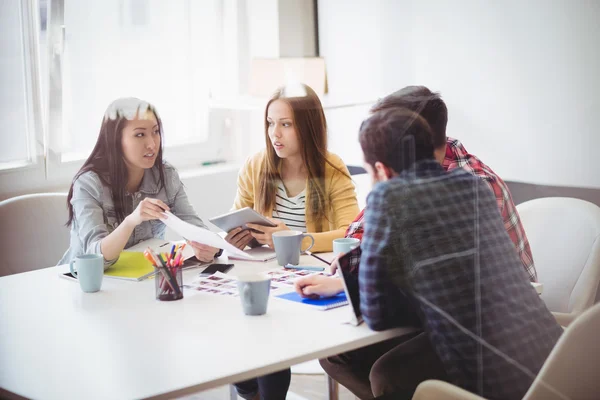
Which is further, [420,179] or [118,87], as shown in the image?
[118,87]

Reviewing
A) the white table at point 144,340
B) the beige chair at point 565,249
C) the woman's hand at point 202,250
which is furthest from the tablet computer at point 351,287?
the woman's hand at point 202,250

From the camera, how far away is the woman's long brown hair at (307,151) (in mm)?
1609

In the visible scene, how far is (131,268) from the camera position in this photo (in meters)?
1.53

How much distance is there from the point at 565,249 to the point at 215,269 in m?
0.74

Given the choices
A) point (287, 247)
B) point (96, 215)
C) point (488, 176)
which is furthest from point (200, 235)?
point (488, 176)

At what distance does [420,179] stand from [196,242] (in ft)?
2.07

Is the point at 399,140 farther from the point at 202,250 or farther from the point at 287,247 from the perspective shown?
the point at 202,250

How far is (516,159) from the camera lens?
1170 mm

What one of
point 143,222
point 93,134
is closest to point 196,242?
point 143,222

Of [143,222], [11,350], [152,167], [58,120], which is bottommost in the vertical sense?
[11,350]

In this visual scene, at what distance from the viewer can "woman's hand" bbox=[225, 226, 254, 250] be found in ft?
5.50

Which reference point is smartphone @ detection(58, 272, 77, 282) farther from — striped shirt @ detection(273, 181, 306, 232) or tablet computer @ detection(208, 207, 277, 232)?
striped shirt @ detection(273, 181, 306, 232)

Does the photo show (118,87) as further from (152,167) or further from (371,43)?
(371,43)

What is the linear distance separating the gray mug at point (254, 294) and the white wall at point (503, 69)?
0.36m
